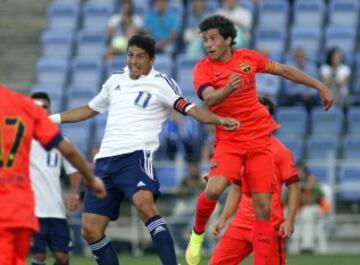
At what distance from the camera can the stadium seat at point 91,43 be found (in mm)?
25969

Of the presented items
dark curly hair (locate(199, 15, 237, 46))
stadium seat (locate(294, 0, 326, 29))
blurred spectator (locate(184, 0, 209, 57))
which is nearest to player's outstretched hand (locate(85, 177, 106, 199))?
dark curly hair (locate(199, 15, 237, 46))

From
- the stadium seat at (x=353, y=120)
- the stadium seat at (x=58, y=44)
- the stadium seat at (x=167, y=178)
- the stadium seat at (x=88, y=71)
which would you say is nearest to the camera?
the stadium seat at (x=167, y=178)

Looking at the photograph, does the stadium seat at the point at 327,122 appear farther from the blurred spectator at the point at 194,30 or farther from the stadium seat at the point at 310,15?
the stadium seat at the point at 310,15

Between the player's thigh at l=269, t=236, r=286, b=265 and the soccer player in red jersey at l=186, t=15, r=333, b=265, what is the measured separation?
11 cm

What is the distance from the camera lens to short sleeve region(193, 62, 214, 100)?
1232cm

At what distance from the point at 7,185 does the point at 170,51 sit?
15662 millimetres

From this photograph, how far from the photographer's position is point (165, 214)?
22.1 metres

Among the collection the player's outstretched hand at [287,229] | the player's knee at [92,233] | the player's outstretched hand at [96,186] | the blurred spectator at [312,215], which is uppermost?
the player's outstretched hand at [96,186]

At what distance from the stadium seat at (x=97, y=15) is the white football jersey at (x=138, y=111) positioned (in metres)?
13.6

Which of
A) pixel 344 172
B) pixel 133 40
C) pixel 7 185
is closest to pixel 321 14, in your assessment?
pixel 344 172

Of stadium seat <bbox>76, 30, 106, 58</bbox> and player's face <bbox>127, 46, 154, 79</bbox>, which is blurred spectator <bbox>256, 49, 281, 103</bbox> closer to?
stadium seat <bbox>76, 30, 106, 58</bbox>

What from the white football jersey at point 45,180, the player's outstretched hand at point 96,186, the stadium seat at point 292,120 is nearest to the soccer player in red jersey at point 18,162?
the player's outstretched hand at point 96,186

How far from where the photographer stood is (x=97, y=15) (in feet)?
87.3

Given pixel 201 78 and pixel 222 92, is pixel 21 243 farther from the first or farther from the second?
pixel 201 78
